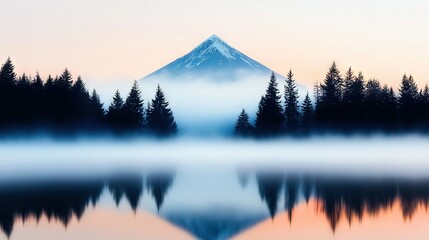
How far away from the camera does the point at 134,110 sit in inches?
3989

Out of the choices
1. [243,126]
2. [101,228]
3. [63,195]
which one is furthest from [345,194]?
[243,126]

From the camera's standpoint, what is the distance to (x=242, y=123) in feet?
355

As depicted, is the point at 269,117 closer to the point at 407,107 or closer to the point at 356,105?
the point at 356,105

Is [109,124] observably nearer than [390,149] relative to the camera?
No

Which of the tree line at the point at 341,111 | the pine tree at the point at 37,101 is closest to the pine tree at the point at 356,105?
the tree line at the point at 341,111

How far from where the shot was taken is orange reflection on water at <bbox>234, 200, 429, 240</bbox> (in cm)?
1712

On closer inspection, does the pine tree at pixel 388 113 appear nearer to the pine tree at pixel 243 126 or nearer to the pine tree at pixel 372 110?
the pine tree at pixel 372 110

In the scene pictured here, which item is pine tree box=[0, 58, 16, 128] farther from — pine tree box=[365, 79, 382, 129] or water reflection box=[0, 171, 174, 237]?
pine tree box=[365, 79, 382, 129]

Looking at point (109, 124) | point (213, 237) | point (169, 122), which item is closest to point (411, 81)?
point (169, 122)

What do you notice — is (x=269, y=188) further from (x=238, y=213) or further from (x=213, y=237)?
(x=213, y=237)

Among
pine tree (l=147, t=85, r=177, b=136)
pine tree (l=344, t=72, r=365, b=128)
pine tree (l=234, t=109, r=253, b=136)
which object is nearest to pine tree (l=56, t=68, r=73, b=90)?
pine tree (l=147, t=85, r=177, b=136)

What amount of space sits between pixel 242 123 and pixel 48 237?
92447mm

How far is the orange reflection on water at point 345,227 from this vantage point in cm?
1712

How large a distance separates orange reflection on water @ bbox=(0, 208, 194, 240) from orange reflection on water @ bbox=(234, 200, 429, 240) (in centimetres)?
243
